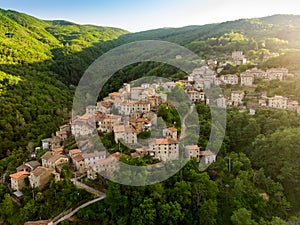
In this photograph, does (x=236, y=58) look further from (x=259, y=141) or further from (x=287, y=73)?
(x=259, y=141)

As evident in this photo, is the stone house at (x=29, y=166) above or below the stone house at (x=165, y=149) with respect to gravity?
below

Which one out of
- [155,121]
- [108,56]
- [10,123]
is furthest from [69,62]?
[155,121]

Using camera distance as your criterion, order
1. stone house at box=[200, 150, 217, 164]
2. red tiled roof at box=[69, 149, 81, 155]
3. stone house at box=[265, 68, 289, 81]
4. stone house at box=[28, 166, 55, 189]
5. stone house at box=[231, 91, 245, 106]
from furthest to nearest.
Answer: stone house at box=[265, 68, 289, 81]
stone house at box=[231, 91, 245, 106]
red tiled roof at box=[69, 149, 81, 155]
stone house at box=[200, 150, 217, 164]
stone house at box=[28, 166, 55, 189]

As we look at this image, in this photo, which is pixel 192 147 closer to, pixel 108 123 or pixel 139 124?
pixel 139 124

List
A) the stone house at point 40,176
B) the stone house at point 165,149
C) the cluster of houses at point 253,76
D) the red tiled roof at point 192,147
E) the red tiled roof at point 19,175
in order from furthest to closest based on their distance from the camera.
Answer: the cluster of houses at point 253,76, the red tiled roof at point 192,147, the stone house at point 165,149, the red tiled roof at point 19,175, the stone house at point 40,176

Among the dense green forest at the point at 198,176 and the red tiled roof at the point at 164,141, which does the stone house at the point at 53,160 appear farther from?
the red tiled roof at the point at 164,141

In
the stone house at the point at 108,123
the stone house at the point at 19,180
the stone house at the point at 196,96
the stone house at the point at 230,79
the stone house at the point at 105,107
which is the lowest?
the stone house at the point at 19,180

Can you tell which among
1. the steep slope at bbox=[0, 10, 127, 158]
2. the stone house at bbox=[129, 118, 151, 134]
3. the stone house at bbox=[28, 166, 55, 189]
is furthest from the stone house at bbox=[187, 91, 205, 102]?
the stone house at bbox=[28, 166, 55, 189]

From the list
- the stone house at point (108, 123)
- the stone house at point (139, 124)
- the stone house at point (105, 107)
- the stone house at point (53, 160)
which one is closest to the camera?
the stone house at point (53, 160)

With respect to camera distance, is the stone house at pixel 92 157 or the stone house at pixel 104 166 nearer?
the stone house at pixel 104 166

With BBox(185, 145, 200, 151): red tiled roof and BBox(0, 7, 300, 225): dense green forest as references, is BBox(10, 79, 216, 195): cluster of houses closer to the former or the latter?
BBox(185, 145, 200, 151): red tiled roof

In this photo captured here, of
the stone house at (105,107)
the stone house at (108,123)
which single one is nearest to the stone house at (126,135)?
the stone house at (108,123)
